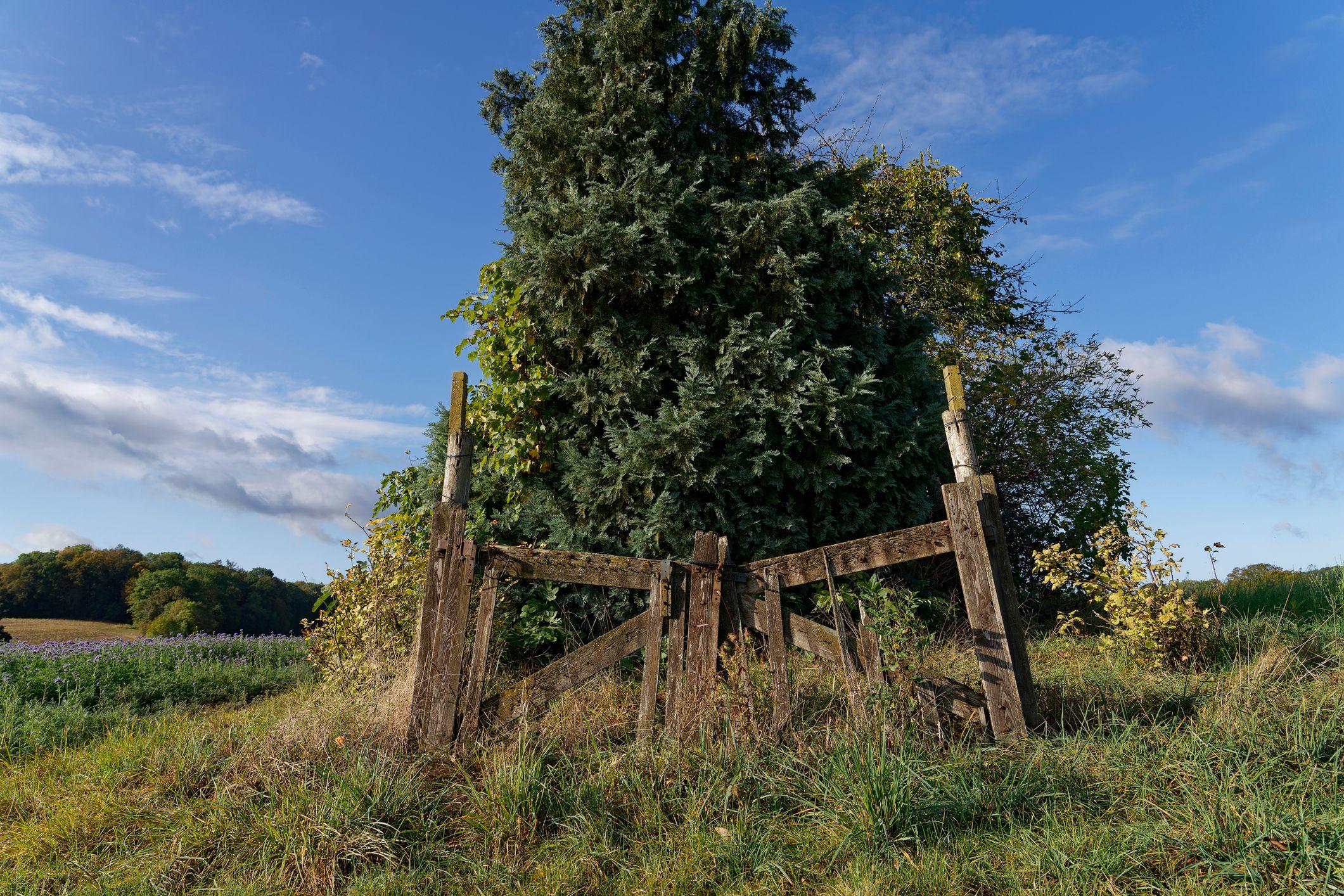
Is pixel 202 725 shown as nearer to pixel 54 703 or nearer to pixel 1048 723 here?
pixel 54 703

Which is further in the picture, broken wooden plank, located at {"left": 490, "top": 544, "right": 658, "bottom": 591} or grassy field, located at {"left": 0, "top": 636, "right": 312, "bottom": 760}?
grassy field, located at {"left": 0, "top": 636, "right": 312, "bottom": 760}

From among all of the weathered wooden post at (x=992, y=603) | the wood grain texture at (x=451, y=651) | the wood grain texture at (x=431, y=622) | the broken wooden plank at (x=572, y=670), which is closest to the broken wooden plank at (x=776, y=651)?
the broken wooden plank at (x=572, y=670)

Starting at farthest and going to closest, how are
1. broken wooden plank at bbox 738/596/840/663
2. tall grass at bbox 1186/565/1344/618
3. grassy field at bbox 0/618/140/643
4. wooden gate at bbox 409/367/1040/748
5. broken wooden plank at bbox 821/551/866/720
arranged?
grassy field at bbox 0/618/140/643, tall grass at bbox 1186/565/1344/618, broken wooden plank at bbox 738/596/840/663, wooden gate at bbox 409/367/1040/748, broken wooden plank at bbox 821/551/866/720

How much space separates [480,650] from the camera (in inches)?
225

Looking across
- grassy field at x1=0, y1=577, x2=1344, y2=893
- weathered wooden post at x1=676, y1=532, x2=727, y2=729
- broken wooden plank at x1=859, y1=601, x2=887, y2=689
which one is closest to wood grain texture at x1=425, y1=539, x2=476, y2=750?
grassy field at x1=0, y1=577, x2=1344, y2=893

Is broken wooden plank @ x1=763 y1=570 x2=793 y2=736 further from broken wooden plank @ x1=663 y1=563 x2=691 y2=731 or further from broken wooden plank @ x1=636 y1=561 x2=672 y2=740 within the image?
broken wooden plank @ x1=636 y1=561 x2=672 y2=740

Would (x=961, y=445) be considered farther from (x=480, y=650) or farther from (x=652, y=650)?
(x=480, y=650)

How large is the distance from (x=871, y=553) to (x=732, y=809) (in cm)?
211

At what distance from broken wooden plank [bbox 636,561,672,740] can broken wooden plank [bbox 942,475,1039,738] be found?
7.05 feet

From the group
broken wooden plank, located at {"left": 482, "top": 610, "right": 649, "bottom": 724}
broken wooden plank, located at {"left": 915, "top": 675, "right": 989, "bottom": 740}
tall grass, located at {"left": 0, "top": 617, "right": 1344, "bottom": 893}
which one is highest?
broken wooden plank, located at {"left": 482, "top": 610, "right": 649, "bottom": 724}

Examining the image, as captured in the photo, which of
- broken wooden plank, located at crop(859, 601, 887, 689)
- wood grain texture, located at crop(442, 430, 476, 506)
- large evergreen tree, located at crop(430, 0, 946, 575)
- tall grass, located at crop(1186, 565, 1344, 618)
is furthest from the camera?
tall grass, located at crop(1186, 565, 1344, 618)

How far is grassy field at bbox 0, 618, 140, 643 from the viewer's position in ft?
50.3

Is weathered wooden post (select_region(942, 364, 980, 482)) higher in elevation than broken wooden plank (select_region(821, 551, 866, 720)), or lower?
higher

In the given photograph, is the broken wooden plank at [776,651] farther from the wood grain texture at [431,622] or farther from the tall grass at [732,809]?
the wood grain texture at [431,622]
